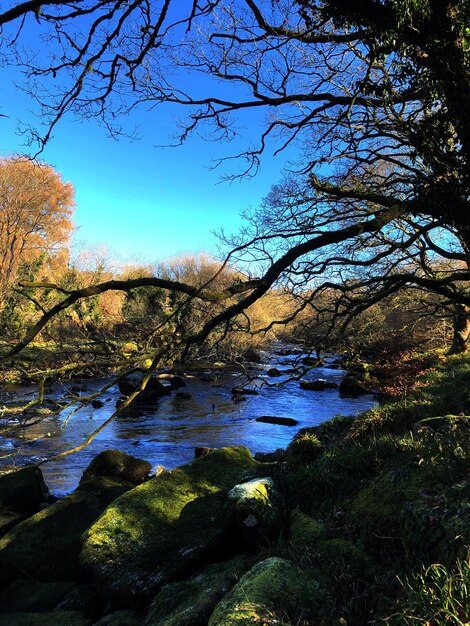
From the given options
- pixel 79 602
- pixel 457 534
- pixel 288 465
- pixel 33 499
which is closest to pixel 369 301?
pixel 288 465

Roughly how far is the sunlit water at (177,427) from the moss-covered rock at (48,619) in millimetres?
3962

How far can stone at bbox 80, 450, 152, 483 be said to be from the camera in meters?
9.81

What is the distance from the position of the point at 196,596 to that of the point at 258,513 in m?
1.17

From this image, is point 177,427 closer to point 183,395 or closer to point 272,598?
point 183,395

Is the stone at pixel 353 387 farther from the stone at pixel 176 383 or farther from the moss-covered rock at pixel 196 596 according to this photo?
the moss-covered rock at pixel 196 596

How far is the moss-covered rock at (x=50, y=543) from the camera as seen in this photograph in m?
5.92

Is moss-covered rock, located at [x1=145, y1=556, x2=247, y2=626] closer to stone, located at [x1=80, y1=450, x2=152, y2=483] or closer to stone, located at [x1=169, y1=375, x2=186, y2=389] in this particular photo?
stone, located at [x1=80, y1=450, x2=152, y2=483]

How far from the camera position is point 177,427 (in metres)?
15.9

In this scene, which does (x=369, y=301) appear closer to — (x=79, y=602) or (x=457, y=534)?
(x=457, y=534)

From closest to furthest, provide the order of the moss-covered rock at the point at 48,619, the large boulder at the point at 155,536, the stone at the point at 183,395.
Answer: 1. the moss-covered rock at the point at 48,619
2. the large boulder at the point at 155,536
3. the stone at the point at 183,395

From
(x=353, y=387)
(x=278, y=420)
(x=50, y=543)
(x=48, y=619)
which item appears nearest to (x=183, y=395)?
(x=278, y=420)

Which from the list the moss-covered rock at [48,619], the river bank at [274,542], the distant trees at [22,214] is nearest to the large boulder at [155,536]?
the river bank at [274,542]

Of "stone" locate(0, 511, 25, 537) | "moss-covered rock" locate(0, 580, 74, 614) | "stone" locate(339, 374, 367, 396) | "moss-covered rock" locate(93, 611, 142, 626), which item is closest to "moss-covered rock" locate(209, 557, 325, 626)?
"moss-covered rock" locate(93, 611, 142, 626)

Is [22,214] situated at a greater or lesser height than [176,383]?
greater
